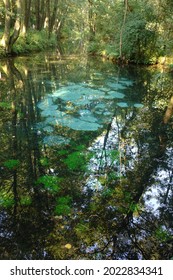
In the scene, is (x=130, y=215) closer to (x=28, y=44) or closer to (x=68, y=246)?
(x=68, y=246)

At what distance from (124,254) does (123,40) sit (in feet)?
57.6

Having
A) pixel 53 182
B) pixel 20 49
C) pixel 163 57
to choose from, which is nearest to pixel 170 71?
pixel 163 57

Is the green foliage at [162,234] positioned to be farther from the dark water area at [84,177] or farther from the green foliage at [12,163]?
the green foliage at [12,163]

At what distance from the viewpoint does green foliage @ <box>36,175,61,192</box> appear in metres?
4.61

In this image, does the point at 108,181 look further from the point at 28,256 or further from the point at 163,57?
the point at 163,57

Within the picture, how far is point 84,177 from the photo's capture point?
5043 millimetres

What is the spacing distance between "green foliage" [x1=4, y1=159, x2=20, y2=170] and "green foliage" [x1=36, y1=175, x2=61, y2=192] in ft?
2.22

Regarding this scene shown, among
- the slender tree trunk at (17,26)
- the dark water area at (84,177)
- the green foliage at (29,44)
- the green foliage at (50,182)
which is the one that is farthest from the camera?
the green foliage at (29,44)

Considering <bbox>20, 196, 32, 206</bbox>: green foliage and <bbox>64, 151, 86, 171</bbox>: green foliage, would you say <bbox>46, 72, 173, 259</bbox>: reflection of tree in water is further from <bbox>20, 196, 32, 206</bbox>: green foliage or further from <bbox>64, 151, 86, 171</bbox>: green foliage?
<bbox>20, 196, 32, 206</bbox>: green foliage

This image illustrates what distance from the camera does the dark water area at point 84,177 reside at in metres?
3.52

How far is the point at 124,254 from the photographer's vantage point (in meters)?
3.37

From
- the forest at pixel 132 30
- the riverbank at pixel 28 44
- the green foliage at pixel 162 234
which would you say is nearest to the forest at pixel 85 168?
the green foliage at pixel 162 234

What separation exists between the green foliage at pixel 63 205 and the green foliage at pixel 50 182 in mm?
290

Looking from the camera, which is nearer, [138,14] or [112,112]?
[112,112]
